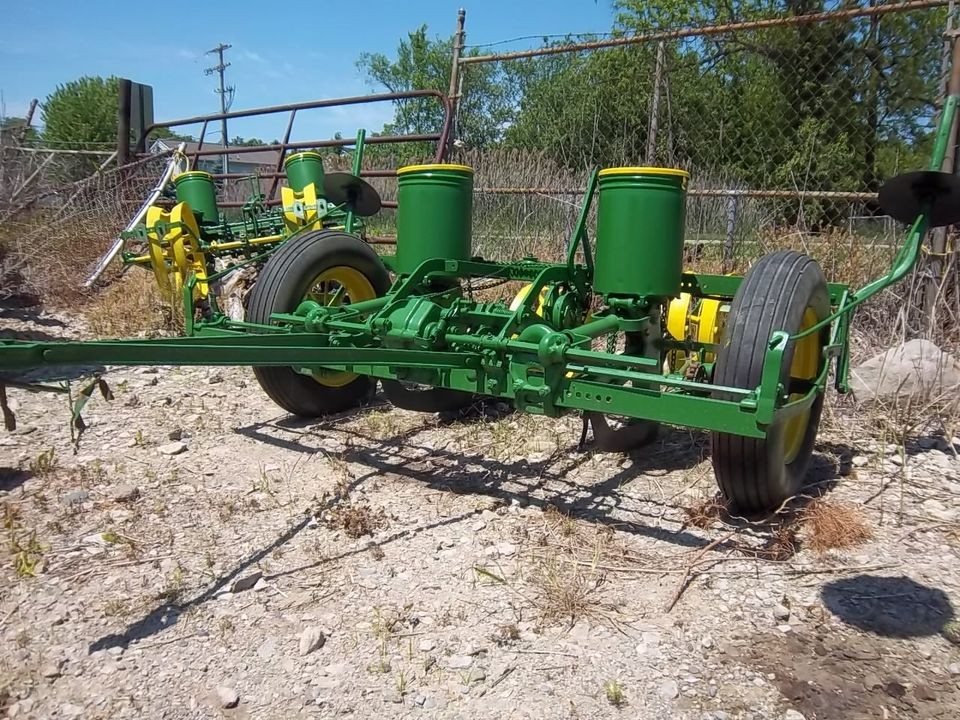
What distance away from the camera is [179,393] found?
5.38m

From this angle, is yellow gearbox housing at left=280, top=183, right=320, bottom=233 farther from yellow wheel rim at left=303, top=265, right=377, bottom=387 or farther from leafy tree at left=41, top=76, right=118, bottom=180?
leafy tree at left=41, top=76, right=118, bottom=180

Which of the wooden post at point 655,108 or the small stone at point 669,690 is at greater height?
the wooden post at point 655,108

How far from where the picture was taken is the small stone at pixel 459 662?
2449mm

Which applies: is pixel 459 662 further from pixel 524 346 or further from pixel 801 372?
pixel 801 372

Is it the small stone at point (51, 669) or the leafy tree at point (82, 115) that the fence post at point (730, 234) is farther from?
the leafy tree at point (82, 115)

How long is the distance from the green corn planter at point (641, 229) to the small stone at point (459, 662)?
72.4 inches

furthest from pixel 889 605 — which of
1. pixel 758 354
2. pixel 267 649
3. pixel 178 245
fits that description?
pixel 178 245

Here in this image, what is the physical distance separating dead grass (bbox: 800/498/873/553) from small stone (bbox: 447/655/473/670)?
A: 5.17ft

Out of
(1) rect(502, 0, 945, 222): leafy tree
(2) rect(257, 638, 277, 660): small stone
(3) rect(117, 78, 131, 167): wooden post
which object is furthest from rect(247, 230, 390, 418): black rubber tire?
(3) rect(117, 78, 131, 167): wooden post

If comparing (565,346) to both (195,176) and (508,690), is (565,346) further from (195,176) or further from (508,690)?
(195,176)

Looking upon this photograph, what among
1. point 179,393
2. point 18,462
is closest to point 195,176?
point 179,393

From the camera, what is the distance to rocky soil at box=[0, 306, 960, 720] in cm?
234

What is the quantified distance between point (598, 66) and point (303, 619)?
6.30 m

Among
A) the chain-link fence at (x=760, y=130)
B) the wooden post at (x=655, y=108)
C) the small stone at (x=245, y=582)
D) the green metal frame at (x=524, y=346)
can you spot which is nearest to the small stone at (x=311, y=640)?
the small stone at (x=245, y=582)
